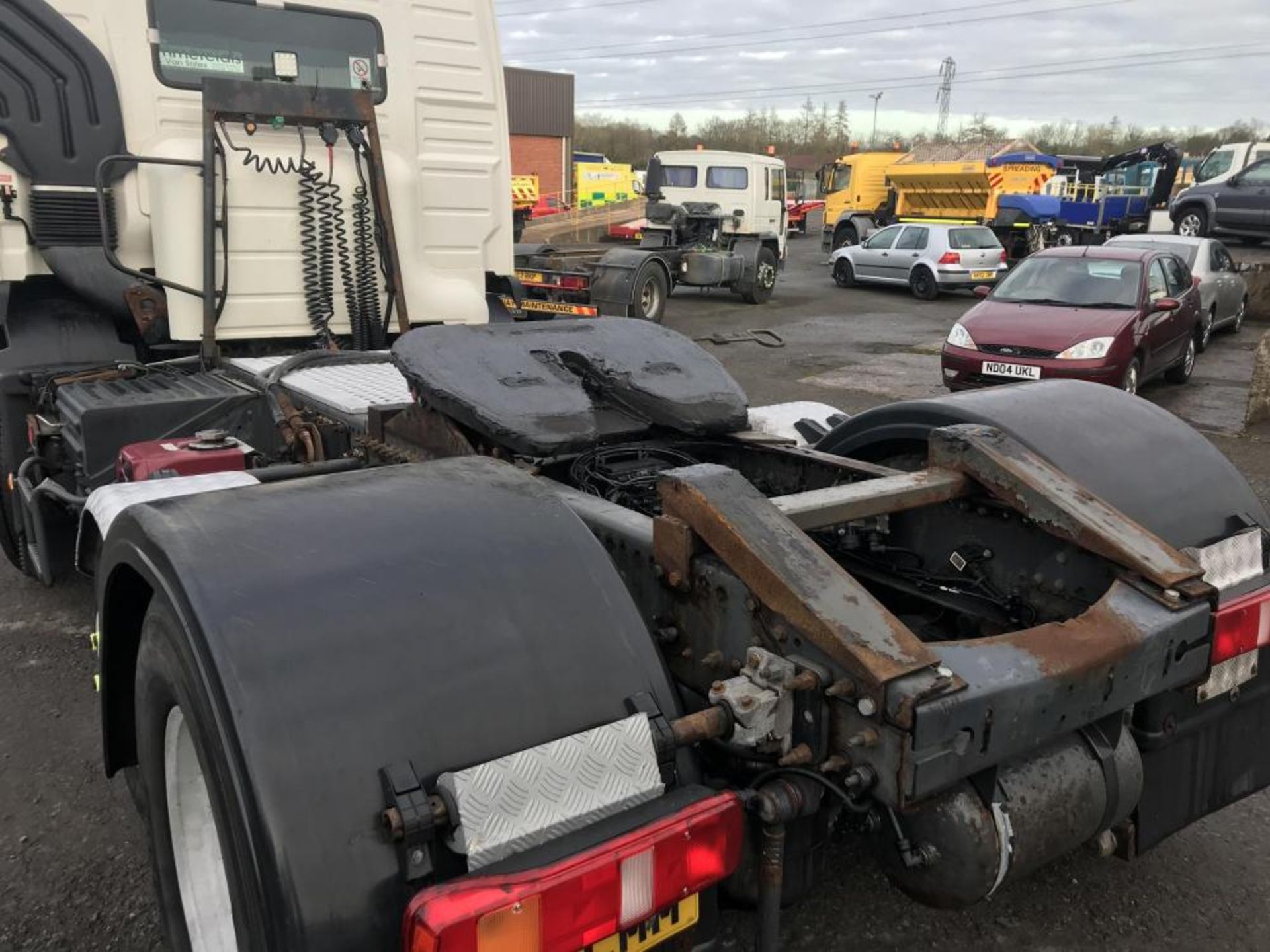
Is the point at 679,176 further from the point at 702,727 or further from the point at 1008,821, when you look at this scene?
the point at 702,727

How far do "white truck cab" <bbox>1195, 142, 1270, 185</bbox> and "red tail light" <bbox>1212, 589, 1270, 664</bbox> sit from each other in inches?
1101

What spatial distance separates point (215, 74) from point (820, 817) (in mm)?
4341

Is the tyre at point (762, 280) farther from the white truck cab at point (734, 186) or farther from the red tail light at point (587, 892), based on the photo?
the red tail light at point (587, 892)

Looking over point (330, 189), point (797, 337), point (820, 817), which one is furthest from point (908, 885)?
point (797, 337)

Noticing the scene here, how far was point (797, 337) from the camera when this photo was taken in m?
15.7

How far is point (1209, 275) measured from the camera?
1400 centimetres

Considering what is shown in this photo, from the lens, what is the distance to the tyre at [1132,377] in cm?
986

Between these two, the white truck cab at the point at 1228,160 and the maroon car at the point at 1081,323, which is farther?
the white truck cab at the point at 1228,160

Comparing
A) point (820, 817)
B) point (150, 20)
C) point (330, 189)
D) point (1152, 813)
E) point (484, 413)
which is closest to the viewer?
point (820, 817)

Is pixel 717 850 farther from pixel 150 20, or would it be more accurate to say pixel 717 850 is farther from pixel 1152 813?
pixel 150 20

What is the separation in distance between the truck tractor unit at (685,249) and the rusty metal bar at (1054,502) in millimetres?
12818

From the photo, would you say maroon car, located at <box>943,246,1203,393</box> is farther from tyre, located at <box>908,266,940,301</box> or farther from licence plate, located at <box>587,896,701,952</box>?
tyre, located at <box>908,266,940,301</box>

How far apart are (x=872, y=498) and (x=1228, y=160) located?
29835 mm

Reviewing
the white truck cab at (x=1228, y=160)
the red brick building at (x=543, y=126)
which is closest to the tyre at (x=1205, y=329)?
the white truck cab at (x=1228, y=160)
